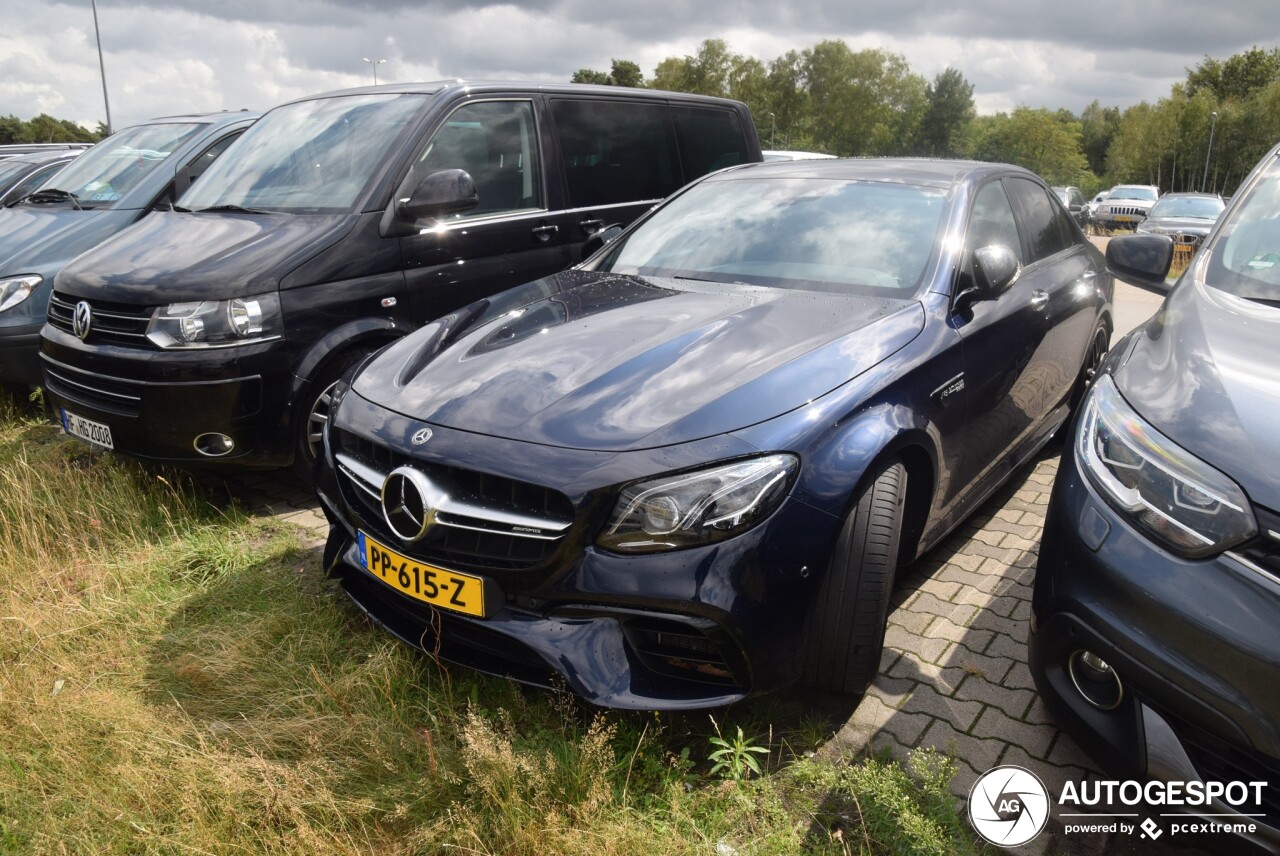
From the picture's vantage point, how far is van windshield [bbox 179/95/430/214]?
427cm

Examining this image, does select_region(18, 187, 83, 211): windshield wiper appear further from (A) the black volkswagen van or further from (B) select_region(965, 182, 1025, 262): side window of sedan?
(B) select_region(965, 182, 1025, 262): side window of sedan

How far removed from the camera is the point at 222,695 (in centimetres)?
265

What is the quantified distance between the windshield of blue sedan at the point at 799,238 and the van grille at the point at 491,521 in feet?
4.60

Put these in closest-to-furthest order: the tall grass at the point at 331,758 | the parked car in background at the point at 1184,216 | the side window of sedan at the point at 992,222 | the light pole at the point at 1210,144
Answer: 1. the tall grass at the point at 331,758
2. the side window of sedan at the point at 992,222
3. the parked car in background at the point at 1184,216
4. the light pole at the point at 1210,144

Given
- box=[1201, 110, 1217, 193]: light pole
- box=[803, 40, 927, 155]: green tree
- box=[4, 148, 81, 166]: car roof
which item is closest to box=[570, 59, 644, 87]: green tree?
box=[803, 40, 927, 155]: green tree

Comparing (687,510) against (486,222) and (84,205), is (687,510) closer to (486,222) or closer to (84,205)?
(486,222)

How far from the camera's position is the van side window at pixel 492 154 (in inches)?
174

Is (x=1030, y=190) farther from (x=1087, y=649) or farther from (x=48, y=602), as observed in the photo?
(x=48, y=602)

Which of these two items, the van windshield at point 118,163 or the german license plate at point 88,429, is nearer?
the german license plate at point 88,429

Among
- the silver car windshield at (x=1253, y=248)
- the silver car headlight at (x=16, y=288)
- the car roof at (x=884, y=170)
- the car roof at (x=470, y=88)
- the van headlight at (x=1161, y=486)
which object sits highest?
the car roof at (x=470, y=88)

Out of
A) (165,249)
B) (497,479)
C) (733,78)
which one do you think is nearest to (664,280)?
(497,479)

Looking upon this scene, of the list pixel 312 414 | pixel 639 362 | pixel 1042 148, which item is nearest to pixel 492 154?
pixel 312 414

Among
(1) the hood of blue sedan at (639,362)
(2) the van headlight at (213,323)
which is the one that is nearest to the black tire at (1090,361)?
(1) the hood of blue sedan at (639,362)

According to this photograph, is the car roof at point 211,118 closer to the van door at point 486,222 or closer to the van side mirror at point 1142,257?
the van door at point 486,222
